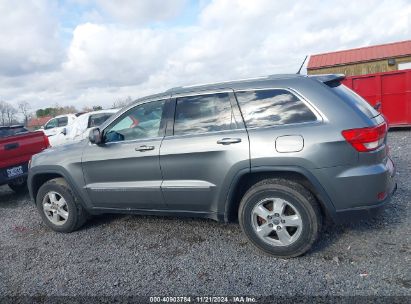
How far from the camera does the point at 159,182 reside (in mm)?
3604

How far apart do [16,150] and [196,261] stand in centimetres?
481

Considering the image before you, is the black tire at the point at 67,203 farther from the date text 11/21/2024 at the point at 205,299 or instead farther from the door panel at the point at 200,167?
the date text 11/21/2024 at the point at 205,299

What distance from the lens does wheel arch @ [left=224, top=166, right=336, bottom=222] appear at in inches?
117

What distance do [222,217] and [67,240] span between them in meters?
2.18

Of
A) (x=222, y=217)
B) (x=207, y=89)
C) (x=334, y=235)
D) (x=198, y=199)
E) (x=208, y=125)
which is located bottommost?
(x=334, y=235)

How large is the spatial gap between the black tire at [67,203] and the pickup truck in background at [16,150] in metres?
2.11

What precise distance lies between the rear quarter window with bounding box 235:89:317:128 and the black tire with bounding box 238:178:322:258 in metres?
0.61

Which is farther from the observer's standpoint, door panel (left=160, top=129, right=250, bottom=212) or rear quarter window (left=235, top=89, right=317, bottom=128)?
door panel (left=160, top=129, right=250, bottom=212)

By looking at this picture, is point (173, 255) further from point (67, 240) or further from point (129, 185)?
point (67, 240)

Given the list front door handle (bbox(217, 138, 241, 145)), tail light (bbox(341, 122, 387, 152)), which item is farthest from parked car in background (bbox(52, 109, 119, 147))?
tail light (bbox(341, 122, 387, 152))

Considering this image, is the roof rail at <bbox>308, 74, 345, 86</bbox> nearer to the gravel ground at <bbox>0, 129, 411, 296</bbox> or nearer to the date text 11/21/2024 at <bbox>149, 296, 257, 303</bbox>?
the gravel ground at <bbox>0, 129, 411, 296</bbox>

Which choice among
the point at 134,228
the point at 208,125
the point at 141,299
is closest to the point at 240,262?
the point at 141,299

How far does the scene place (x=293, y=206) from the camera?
305 centimetres

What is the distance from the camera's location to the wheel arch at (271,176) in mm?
2967
